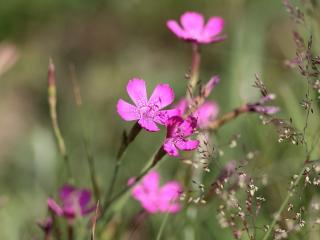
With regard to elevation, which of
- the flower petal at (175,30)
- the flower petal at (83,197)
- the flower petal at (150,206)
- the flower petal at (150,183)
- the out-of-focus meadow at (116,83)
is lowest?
the out-of-focus meadow at (116,83)

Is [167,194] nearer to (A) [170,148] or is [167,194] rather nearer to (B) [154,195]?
(B) [154,195]

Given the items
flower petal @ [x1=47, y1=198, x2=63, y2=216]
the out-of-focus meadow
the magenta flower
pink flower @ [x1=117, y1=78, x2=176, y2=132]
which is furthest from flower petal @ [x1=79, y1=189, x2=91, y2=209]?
pink flower @ [x1=117, y1=78, x2=176, y2=132]

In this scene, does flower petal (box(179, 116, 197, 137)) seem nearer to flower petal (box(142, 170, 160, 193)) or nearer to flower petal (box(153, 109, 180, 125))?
flower petal (box(153, 109, 180, 125))

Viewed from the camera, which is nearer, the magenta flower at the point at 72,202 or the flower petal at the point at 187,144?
the flower petal at the point at 187,144

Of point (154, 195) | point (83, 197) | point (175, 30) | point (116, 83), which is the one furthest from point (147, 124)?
point (116, 83)

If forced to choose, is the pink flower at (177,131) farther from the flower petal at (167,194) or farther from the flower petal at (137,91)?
the flower petal at (167,194)

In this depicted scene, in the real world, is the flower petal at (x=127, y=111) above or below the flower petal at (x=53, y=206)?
above

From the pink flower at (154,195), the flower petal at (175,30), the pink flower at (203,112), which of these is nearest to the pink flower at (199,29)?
the flower petal at (175,30)

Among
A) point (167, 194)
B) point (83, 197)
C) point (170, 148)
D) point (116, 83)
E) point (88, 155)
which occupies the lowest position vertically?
point (116, 83)
